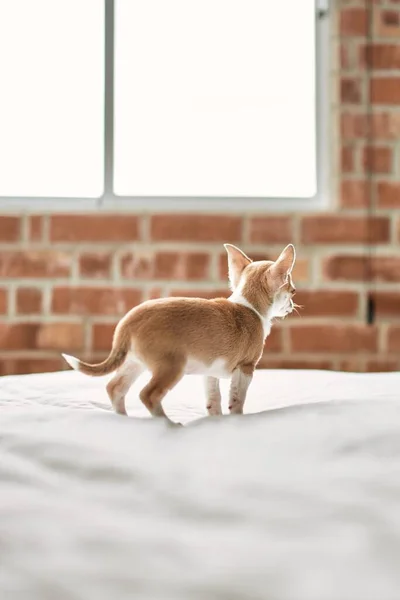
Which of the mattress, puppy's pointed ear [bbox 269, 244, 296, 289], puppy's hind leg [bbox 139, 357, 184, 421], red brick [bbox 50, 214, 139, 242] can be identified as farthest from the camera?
red brick [bbox 50, 214, 139, 242]

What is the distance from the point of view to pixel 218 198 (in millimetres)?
1509

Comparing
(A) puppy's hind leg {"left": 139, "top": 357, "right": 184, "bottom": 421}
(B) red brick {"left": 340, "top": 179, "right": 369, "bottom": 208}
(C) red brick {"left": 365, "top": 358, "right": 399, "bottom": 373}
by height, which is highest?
(B) red brick {"left": 340, "top": 179, "right": 369, "bottom": 208}

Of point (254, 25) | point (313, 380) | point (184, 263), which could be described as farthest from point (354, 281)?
point (254, 25)

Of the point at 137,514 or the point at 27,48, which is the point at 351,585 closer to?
the point at 137,514

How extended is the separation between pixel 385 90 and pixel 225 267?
61 centimetres

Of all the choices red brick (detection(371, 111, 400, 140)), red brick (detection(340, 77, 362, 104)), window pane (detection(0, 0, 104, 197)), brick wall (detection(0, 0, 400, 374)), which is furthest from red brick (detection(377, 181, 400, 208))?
window pane (detection(0, 0, 104, 197))

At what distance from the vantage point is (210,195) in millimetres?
1548

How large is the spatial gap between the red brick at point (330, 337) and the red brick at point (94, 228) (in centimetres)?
49

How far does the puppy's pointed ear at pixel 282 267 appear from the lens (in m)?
0.67

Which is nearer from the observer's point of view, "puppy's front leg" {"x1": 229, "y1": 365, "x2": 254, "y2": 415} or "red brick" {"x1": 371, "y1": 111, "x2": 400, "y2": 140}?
"puppy's front leg" {"x1": 229, "y1": 365, "x2": 254, "y2": 415}

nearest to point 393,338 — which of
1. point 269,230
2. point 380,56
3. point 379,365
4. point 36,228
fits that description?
point 379,365

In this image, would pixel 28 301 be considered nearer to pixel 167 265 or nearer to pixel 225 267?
pixel 167 265

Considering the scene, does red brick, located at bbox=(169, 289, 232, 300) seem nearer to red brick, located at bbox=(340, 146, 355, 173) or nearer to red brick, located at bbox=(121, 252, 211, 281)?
red brick, located at bbox=(121, 252, 211, 281)

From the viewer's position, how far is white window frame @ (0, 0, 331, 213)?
4.85 feet
